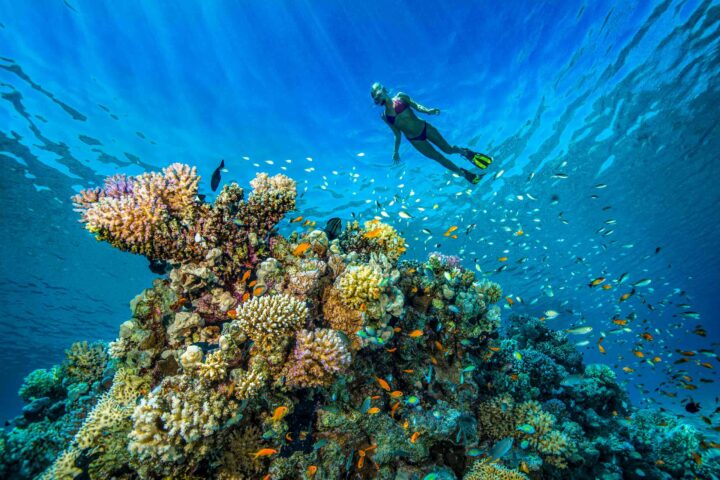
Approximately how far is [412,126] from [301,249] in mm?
6075

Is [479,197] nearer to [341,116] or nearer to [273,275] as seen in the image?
Result: [341,116]

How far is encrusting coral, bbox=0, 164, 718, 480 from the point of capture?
3.78 meters

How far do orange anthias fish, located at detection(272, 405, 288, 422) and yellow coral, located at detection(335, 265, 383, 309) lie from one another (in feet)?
5.35

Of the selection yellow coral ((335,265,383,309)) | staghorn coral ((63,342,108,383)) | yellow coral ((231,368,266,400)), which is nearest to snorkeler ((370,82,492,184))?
yellow coral ((335,265,383,309))

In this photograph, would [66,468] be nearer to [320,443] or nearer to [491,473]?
[320,443]

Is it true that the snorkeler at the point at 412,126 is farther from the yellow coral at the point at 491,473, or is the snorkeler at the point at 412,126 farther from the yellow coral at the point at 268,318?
the yellow coral at the point at 491,473

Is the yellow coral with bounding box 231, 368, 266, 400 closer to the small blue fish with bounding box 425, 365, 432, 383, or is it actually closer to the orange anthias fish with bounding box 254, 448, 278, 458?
the orange anthias fish with bounding box 254, 448, 278, 458

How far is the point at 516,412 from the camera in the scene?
5.71 meters

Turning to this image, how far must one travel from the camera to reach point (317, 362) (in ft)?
12.7

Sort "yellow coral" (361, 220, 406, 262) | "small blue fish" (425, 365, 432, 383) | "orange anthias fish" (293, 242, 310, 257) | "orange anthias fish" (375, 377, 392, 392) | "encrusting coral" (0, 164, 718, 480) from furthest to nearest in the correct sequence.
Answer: "yellow coral" (361, 220, 406, 262), "orange anthias fish" (293, 242, 310, 257), "small blue fish" (425, 365, 432, 383), "orange anthias fish" (375, 377, 392, 392), "encrusting coral" (0, 164, 718, 480)

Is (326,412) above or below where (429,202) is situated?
below

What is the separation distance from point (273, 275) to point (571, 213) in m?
29.6

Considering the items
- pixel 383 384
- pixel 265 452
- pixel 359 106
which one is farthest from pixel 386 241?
pixel 359 106

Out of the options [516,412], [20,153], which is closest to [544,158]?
[516,412]
